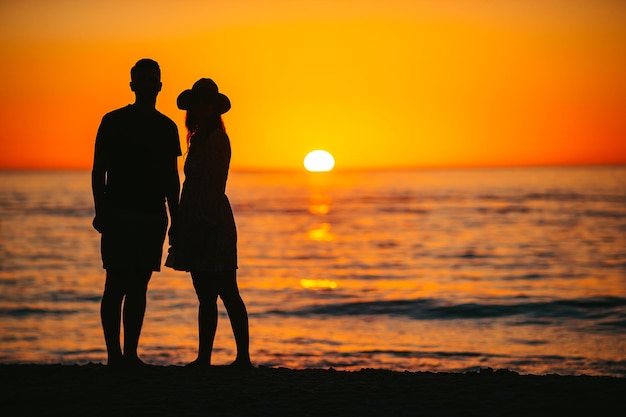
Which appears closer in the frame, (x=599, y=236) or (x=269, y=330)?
(x=269, y=330)

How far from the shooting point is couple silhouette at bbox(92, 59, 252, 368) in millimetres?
5410

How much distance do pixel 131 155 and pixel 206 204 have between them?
0.60m

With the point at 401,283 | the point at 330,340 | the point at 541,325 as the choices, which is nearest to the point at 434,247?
the point at 401,283

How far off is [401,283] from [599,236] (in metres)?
18.9

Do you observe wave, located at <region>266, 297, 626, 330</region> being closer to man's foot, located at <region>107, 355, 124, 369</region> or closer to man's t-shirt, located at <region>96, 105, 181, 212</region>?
man's foot, located at <region>107, 355, 124, 369</region>

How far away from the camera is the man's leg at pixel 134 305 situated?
550cm

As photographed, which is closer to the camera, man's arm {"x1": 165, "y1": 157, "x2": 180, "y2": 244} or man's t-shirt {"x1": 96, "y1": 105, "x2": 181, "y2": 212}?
man's t-shirt {"x1": 96, "y1": 105, "x2": 181, "y2": 212}

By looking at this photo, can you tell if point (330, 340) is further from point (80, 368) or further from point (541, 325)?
point (80, 368)

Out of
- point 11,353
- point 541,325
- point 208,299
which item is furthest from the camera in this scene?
point 541,325

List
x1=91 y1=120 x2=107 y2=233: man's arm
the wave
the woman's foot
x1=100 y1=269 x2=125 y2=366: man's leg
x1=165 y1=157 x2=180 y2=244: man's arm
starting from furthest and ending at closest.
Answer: the wave < the woman's foot < x1=165 y1=157 x2=180 y2=244: man's arm < x1=100 y1=269 x2=125 y2=366: man's leg < x1=91 y1=120 x2=107 y2=233: man's arm

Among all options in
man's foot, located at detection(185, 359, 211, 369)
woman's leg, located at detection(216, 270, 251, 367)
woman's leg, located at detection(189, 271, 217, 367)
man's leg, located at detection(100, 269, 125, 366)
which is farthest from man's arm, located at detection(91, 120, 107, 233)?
man's foot, located at detection(185, 359, 211, 369)

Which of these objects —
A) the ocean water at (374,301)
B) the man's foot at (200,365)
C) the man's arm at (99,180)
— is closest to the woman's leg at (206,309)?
the man's foot at (200,365)

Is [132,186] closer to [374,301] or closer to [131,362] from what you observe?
[131,362]

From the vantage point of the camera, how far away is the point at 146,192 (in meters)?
5.44
